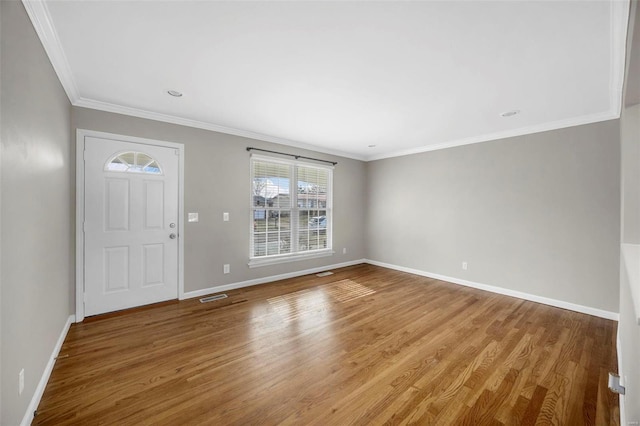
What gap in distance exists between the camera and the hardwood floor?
169 cm

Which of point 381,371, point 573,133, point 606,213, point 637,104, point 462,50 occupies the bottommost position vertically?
point 381,371

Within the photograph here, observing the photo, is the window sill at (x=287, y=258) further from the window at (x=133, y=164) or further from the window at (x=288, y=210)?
the window at (x=133, y=164)

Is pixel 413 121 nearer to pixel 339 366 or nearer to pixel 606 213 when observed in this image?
pixel 606 213

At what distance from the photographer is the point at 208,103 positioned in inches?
121

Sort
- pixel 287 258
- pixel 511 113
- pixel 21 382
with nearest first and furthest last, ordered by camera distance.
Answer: pixel 21 382
pixel 511 113
pixel 287 258

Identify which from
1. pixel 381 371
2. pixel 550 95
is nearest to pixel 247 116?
pixel 381 371

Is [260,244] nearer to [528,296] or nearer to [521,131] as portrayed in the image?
[528,296]

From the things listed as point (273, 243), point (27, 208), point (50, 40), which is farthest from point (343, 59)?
point (273, 243)

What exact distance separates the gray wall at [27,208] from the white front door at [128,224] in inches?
24.2

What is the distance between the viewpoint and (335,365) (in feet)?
7.20

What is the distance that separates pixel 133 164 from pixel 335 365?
336 cm

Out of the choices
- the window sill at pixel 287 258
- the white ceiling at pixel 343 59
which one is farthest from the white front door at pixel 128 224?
the window sill at pixel 287 258

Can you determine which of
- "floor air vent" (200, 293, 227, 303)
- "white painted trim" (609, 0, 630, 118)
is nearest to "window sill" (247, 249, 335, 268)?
"floor air vent" (200, 293, 227, 303)

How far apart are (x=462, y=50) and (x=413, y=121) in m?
1.60
